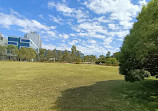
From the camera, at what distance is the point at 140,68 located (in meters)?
5.53

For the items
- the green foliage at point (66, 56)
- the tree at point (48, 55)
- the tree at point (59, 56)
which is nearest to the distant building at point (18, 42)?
the tree at point (48, 55)

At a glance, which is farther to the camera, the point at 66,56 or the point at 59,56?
the point at 59,56

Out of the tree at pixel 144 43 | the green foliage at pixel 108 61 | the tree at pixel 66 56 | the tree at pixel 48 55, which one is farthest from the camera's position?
the tree at pixel 48 55

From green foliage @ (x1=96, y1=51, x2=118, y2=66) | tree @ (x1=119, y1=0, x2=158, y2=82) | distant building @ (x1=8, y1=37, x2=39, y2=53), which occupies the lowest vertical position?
green foliage @ (x1=96, y1=51, x2=118, y2=66)

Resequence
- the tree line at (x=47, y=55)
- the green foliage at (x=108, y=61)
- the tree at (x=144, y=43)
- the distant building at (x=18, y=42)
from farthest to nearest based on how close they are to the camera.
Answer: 1. the distant building at (x=18, y=42)
2. the tree line at (x=47, y=55)
3. the green foliage at (x=108, y=61)
4. the tree at (x=144, y=43)

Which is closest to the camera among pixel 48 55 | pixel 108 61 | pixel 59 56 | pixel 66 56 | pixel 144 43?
pixel 144 43

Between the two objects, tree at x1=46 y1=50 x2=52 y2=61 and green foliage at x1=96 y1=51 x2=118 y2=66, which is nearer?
green foliage at x1=96 y1=51 x2=118 y2=66

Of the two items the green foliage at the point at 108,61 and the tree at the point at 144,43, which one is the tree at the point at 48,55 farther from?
the tree at the point at 144,43

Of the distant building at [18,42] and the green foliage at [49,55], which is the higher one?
the distant building at [18,42]

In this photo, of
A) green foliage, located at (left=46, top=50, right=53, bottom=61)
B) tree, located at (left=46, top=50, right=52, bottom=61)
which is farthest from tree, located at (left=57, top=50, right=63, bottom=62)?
tree, located at (left=46, top=50, right=52, bottom=61)

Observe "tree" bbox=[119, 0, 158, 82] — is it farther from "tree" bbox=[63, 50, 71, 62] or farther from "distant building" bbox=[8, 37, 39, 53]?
"distant building" bbox=[8, 37, 39, 53]

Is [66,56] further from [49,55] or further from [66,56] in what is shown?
[49,55]

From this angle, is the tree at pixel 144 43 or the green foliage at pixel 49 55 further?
the green foliage at pixel 49 55

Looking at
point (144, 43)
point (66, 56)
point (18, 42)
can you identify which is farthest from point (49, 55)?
point (144, 43)
